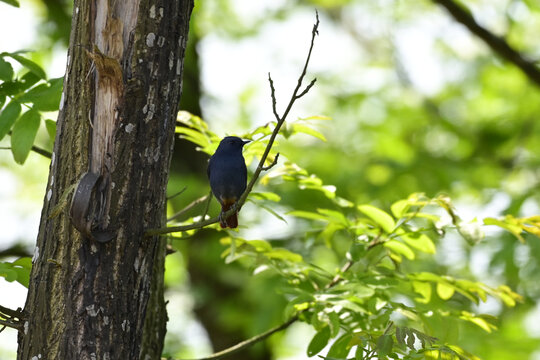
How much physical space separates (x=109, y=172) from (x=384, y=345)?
1.04m

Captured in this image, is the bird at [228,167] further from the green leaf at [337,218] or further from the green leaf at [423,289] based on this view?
the green leaf at [423,289]

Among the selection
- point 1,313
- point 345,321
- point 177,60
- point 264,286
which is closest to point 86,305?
point 1,313

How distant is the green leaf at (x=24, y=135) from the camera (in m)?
2.40

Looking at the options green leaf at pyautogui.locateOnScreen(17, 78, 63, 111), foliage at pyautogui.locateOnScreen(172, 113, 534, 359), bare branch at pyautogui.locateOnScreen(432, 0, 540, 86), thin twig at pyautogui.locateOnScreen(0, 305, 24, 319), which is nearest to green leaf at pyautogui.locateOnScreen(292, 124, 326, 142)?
foliage at pyautogui.locateOnScreen(172, 113, 534, 359)

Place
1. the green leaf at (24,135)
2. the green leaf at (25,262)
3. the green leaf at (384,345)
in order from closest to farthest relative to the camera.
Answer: the green leaf at (384,345) < the green leaf at (25,262) < the green leaf at (24,135)

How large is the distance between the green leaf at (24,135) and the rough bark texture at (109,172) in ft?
1.04

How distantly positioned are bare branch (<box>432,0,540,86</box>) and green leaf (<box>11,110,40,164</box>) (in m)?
3.60

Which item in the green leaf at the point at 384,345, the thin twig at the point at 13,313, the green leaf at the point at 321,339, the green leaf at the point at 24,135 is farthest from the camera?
the green leaf at the point at 321,339

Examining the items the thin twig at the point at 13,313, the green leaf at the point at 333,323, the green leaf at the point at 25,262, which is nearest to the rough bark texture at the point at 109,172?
the thin twig at the point at 13,313

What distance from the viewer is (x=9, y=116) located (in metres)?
2.45

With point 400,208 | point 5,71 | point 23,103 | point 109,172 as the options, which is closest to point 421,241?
point 400,208

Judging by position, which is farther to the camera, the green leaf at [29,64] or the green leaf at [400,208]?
the green leaf at [400,208]

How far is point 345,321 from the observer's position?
2725 mm

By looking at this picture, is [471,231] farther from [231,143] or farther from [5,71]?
[5,71]
